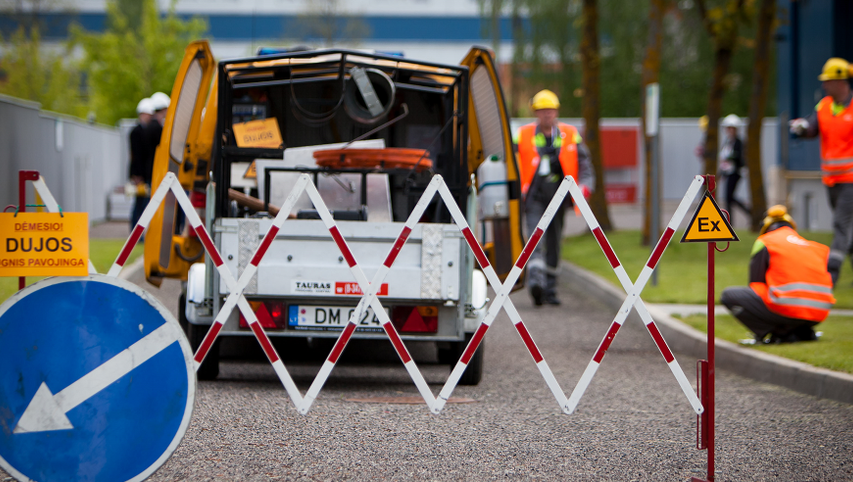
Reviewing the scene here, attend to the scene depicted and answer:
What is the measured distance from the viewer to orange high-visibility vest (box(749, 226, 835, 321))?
673 centimetres

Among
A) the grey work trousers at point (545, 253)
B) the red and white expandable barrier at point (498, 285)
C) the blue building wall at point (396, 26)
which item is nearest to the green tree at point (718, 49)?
the grey work trousers at point (545, 253)

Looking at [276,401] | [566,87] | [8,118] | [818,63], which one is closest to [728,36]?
[818,63]

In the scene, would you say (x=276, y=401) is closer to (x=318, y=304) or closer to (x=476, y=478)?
(x=318, y=304)

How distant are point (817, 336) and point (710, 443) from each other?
12.2 feet

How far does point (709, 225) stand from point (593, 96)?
13252 millimetres

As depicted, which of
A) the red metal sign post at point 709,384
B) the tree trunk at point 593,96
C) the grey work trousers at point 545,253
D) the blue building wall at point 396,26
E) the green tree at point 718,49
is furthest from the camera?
the blue building wall at point 396,26

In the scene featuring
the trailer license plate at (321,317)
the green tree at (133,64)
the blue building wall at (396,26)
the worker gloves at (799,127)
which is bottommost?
the trailer license plate at (321,317)

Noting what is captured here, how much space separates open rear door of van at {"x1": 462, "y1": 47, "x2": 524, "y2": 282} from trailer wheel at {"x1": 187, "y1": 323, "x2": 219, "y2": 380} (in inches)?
83.7

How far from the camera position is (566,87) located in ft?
127

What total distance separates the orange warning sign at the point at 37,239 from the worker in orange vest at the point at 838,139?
7699 millimetres

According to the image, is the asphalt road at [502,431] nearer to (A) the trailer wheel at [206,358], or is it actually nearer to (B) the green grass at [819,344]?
(A) the trailer wheel at [206,358]

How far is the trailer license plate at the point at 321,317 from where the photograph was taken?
18.7 ft

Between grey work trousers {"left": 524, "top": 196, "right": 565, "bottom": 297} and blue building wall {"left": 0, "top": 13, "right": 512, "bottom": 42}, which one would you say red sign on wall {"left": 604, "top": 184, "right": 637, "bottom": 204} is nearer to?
grey work trousers {"left": 524, "top": 196, "right": 565, "bottom": 297}

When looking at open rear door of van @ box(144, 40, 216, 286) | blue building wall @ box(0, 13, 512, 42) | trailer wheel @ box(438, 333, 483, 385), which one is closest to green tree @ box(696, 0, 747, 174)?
trailer wheel @ box(438, 333, 483, 385)
